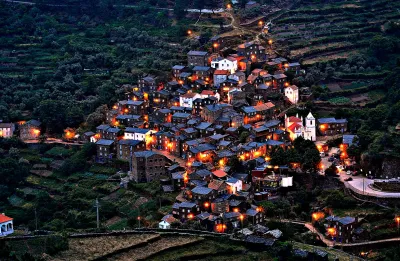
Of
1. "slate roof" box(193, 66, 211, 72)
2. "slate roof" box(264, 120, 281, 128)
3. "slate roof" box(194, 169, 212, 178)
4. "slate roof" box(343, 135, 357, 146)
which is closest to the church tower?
"slate roof" box(264, 120, 281, 128)

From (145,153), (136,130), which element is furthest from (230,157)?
(136,130)

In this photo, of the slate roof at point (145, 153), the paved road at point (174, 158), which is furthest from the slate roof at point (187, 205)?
the slate roof at point (145, 153)

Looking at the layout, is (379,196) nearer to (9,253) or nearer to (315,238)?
(315,238)

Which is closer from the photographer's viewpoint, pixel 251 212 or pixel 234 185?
pixel 251 212

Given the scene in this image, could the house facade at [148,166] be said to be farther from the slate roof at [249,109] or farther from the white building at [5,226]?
the white building at [5,226]

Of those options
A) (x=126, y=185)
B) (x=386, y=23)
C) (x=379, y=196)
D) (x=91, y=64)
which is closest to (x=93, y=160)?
(x=126, y=185)

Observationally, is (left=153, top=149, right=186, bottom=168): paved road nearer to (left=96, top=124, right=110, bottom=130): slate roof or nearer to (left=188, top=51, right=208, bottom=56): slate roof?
(left=96, top=124, right=110, bottom=130): slate roof

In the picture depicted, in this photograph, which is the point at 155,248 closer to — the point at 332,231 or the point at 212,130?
the point at 332,231
